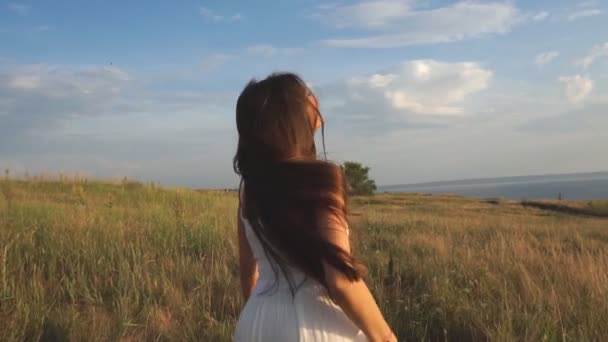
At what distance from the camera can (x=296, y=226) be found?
1829 mm

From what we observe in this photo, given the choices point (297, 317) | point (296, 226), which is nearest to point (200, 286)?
point (297, 317)

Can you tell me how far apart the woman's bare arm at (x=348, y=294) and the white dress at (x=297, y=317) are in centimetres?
9

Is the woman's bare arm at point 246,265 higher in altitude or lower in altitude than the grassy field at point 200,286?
higher

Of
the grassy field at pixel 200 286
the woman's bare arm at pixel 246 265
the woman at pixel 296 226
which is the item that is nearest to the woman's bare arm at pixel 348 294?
the woman at pixel 296 226

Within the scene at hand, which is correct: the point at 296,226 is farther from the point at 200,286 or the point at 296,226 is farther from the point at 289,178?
the point at 200,286

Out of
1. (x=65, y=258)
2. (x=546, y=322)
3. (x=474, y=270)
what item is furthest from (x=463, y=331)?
(x=65, y=258)

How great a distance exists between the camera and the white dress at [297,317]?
188 cm

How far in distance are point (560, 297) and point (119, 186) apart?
1334 cm

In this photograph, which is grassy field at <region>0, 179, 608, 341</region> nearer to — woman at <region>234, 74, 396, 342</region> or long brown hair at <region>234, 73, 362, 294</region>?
woman at <region>234, 74, 396, 342</region>

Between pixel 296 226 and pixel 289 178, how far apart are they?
0.17 m

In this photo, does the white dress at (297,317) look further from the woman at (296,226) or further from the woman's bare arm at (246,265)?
the woman's bare arm at (246,265)

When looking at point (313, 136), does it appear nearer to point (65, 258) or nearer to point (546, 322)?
point (546, 322)

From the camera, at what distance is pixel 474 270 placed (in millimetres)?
5176

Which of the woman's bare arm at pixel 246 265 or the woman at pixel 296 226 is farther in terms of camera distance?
the woman's bare arm at pixel 246 265
